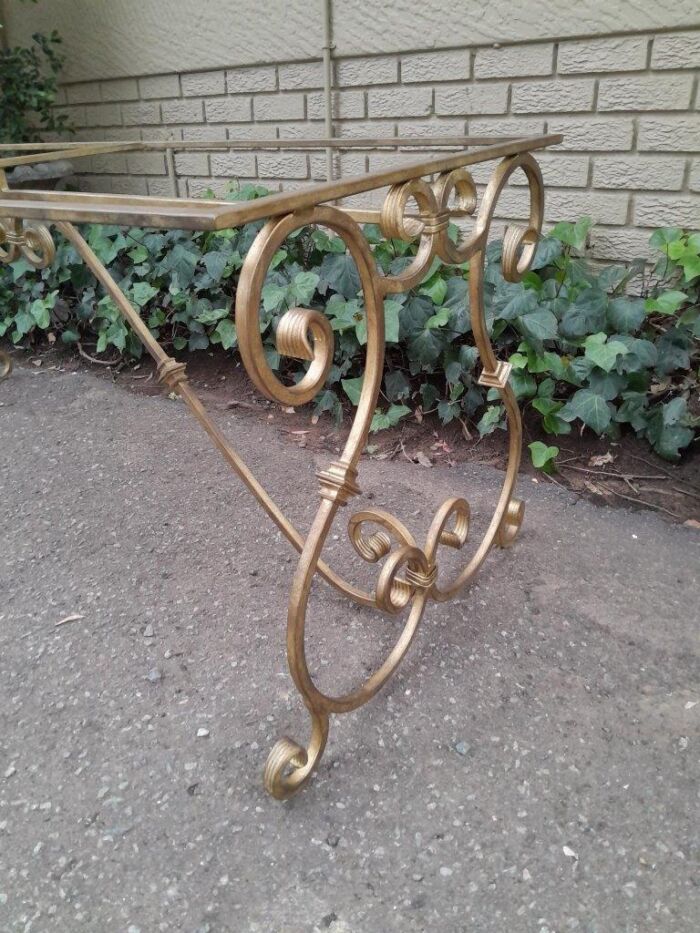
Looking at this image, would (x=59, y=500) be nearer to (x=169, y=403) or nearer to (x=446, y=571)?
(x=169, y=403)

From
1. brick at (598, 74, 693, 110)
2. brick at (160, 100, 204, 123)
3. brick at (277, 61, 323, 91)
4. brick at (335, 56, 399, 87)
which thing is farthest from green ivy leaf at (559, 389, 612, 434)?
brick at (160, 100, 204, 123)

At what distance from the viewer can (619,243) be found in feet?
9.64

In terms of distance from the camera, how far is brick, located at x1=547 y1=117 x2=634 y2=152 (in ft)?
9.21

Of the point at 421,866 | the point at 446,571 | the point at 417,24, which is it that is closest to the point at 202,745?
the point at 421,866

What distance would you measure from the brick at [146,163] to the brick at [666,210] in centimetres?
291

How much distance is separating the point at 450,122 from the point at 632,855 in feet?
9.61

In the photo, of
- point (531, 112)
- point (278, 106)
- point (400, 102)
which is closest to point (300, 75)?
point (278, 106)

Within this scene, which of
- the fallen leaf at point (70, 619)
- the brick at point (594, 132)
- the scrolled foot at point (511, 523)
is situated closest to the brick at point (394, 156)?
the brick at point (594, 132)

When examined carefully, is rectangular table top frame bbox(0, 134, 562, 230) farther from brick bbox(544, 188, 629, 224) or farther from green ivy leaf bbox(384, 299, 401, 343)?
brick bbox(544, 188, 629, 224)

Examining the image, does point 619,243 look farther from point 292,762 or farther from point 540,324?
point 292,762

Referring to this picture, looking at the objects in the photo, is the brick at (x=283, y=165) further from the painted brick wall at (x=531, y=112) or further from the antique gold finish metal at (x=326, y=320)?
the antique gold finish metal at (x=326, y=320)

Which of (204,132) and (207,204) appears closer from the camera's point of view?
(207,204)

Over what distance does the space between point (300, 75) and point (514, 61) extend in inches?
46.1

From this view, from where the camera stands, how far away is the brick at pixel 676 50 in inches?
101
